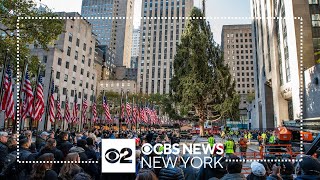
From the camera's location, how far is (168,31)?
3435 inches

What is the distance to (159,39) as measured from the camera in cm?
9150

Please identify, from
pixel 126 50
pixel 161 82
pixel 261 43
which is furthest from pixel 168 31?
pixel 126 50

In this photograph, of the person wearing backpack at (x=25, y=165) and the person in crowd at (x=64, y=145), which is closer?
the person wearing backpack at (x=25, y=165)

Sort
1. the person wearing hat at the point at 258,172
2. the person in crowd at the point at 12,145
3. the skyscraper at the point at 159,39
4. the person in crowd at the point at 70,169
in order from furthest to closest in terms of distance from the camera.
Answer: the skyscraper at the point at 159,39
the person in crowd at the point at 12,145
the person in crowd at the point at 70,169
the person wearing hat at the point at 258,172

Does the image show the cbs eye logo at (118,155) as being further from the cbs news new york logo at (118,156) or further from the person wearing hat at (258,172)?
the person wearing hat at (258,172)

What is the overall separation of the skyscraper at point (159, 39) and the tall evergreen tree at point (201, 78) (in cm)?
4152

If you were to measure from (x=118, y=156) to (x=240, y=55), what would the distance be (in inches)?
5798

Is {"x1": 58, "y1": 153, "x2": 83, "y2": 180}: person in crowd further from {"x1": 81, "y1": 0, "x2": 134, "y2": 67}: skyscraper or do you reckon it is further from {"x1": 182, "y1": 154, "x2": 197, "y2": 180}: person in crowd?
{"x1": 81, "y1": 0, "x2": 134, "y2": 67}: skyscraper

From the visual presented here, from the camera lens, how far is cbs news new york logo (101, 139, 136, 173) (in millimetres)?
5551

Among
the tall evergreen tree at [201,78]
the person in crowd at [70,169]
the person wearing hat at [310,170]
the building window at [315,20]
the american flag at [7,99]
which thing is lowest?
the person in crowd at [70,169]

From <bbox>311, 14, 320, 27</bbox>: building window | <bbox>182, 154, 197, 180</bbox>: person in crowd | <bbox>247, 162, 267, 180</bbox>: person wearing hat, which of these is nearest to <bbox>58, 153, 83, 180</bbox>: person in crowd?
<bbox>182, 154, 197, 180</bbox>: person in crowd

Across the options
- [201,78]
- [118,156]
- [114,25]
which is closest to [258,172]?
[118,156]

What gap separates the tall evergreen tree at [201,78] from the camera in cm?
3741

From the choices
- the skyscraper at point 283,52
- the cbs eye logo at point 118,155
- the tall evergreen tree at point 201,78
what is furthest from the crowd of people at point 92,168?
the tall evergreen tree at point 201,78
